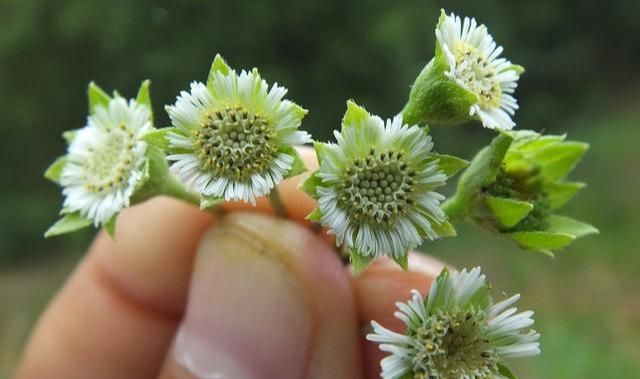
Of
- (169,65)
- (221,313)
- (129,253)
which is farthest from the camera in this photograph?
(169,65)

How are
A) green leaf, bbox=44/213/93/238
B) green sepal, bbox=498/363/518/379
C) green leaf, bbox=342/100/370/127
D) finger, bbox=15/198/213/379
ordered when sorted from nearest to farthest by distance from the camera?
green leaf, bbox=342/100/370/127 < green sepal, bbox=498/363/518/379 < green leaf, bbox=44/213/93/238 < finger, bbox=15/198/213/379

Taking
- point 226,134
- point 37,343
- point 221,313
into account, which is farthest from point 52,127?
point 226,134

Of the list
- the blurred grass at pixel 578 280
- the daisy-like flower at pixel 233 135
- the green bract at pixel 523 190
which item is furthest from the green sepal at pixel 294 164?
the blurred grass at pixel 578 280

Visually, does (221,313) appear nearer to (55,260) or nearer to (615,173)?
(55,260)

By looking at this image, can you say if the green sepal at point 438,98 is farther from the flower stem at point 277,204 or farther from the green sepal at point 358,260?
the flower stem at point 277,204

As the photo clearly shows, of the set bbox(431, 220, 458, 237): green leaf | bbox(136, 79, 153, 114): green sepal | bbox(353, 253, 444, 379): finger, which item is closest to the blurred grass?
bbox(353, 253, 444, 379): finger

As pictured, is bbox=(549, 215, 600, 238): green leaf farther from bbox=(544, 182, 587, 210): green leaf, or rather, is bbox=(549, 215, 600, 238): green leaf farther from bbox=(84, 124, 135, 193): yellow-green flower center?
bbox=(84, 124, 135, 193): yellow-green flower center
